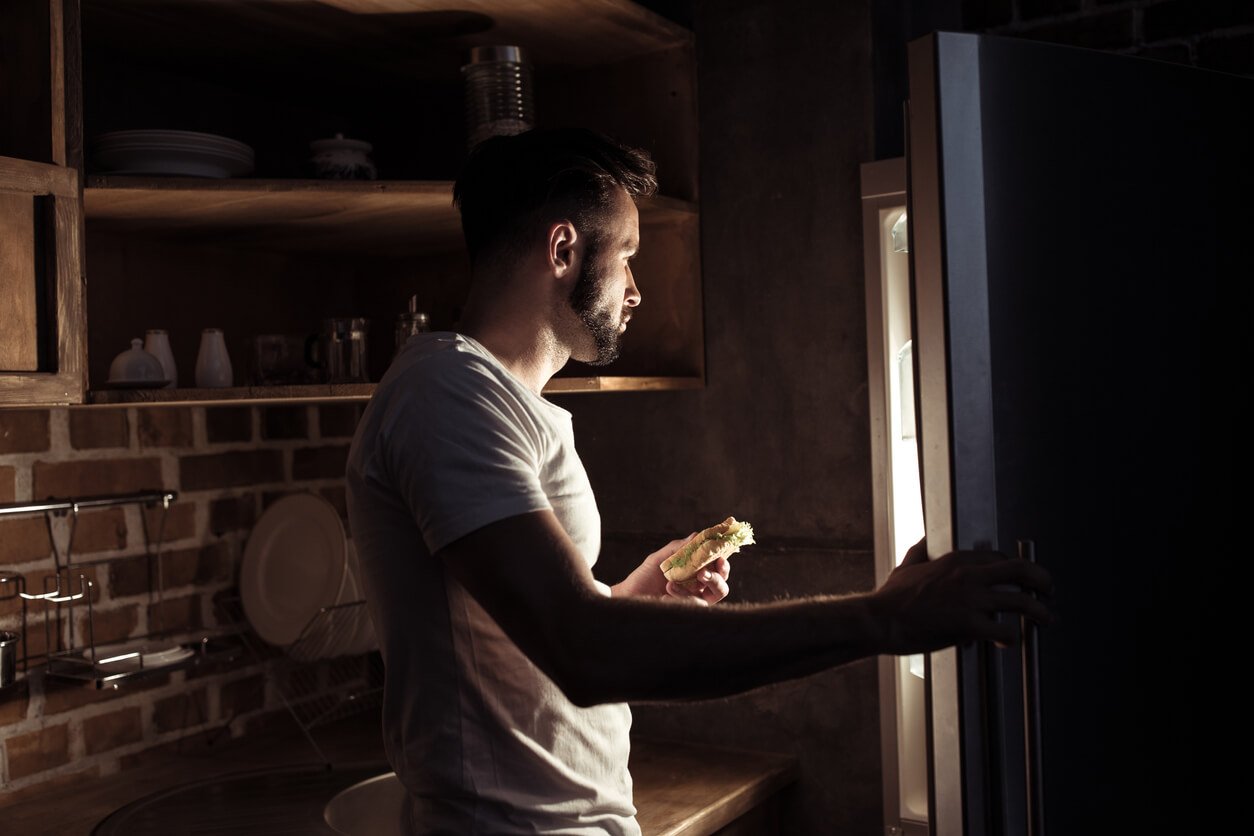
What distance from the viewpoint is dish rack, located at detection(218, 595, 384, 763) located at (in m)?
2.20

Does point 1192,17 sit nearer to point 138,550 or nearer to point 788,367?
point 788,367

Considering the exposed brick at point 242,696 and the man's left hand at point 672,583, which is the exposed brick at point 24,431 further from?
the man's left hand at point 672,583

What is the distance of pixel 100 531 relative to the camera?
2033mm

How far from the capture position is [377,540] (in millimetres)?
1250

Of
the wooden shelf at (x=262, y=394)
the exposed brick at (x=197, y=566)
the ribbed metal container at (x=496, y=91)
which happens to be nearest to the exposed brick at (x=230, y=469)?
the exposed brick at (x=197, y=566)

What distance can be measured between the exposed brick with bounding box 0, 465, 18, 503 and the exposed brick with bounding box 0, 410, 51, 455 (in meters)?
0.03

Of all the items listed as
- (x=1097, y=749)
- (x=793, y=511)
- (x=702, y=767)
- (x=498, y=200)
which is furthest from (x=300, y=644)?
(x=1097, y=749)

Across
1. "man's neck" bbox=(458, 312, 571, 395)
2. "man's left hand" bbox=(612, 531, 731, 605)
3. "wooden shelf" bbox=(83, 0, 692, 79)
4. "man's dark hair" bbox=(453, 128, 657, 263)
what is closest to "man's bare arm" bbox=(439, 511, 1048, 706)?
"man's neck" bbox=(458, 312, 571, 395)

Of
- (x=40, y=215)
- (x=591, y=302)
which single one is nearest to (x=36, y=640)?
(x=40, y=215)

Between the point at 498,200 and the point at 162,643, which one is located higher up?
the point at 498,200

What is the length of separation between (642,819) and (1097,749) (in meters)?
0.83

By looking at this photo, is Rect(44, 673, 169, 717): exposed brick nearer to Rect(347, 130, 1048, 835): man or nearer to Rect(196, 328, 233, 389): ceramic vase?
Rect(196, 328, 233, 389): ceramic vase

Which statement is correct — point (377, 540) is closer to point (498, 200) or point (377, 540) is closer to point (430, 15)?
point (498, 200)

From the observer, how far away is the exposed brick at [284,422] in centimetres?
237
